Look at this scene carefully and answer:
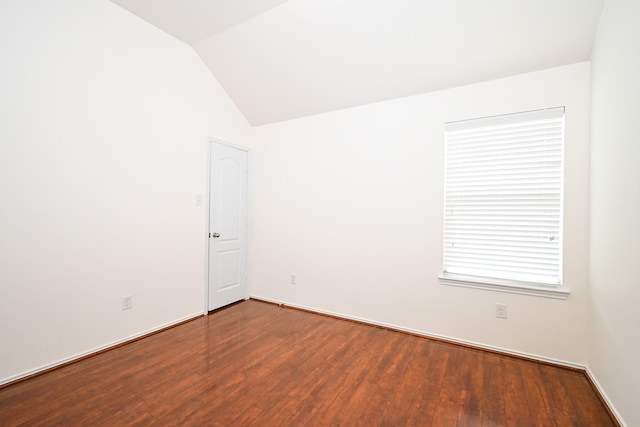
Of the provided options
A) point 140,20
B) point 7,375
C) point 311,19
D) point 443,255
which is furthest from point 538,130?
point 7,375

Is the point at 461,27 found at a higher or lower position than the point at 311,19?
lower

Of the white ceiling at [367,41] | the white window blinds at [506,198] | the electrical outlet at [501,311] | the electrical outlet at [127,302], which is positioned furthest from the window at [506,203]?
→ the electrical outlet at [127,302]

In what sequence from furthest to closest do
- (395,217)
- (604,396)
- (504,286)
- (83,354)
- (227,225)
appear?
(227,225) < (395,217) < (504,286) < (83,354) < (604,396)

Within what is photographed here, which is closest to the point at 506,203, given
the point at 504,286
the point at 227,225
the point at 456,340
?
the point at 504,286

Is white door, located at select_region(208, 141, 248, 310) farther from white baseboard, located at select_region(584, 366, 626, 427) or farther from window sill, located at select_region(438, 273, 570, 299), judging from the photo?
white baseboard, located at select_region(584, 366, 626, 427)

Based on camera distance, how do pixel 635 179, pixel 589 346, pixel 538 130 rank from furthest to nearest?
pixel 538 130 < pixel 589 346 < pixel 635 179

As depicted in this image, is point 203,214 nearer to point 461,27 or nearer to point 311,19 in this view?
point 311,19

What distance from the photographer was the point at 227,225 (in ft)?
13.0

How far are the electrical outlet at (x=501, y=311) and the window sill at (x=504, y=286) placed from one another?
0.15 m

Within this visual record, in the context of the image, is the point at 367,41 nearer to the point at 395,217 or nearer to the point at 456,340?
the point at 395,217

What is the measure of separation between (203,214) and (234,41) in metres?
2.02

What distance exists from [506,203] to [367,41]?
6.59 feet

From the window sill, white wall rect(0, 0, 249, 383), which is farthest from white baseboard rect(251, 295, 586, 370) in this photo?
white wall rect(0, 0, 249, 383)

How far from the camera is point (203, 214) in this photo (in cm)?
360
